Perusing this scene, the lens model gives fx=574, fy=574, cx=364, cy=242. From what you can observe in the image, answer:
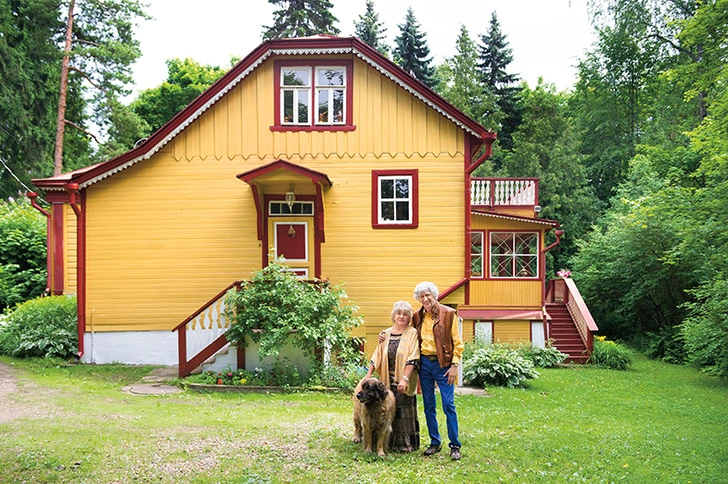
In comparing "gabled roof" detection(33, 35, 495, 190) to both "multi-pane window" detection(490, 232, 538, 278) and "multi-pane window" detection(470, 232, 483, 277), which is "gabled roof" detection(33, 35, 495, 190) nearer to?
"multi-pane window" detection(470, 232, 483, 277)

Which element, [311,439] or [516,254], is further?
[516,254]

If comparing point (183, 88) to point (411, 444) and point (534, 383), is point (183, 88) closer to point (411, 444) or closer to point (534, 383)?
point (534, 383)

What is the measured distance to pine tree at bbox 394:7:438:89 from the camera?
37469 mm

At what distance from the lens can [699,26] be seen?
480 inches

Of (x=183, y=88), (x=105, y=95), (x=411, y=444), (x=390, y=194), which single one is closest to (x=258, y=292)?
(x=390, y=194)

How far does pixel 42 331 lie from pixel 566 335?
613 inches

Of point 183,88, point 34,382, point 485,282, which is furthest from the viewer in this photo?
point 183,88

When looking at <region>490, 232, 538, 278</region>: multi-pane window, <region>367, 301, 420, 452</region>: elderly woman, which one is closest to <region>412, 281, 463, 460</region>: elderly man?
<region>367, 301, 420, 452</region>: elderly woman

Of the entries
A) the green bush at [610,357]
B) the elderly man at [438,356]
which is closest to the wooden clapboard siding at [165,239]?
the elderly man at [438,356]

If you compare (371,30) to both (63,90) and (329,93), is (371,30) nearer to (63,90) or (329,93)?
(63,90)

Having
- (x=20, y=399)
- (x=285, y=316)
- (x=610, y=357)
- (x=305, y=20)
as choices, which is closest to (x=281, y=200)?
(x=285, y=316)

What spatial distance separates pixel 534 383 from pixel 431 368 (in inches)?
309

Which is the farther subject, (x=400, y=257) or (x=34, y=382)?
(x=400, y=257)

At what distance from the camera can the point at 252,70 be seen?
13.6 metres
